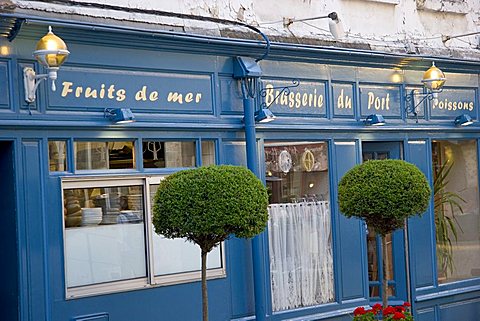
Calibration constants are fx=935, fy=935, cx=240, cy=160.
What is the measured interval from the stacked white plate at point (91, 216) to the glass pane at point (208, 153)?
4.87 ft

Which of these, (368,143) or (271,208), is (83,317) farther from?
(368,143)

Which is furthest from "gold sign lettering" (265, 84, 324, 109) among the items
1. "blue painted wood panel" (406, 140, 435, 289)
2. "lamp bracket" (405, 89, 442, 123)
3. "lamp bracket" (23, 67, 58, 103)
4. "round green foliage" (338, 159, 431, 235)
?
"lamp bracket" (23, 67, 58, 103)

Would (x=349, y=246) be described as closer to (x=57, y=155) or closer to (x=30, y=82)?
(x=57, y=155)

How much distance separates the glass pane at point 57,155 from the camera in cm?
881

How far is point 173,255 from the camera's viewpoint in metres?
9.84

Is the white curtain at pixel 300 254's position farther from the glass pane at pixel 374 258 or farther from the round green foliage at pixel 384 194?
the round green foliage at pixel 384 194

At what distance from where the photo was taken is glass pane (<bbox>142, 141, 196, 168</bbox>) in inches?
383

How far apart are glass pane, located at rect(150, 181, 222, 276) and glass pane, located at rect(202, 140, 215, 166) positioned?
30.8 inches

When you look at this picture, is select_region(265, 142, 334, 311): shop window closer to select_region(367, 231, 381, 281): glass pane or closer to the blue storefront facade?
Answer: the blue storefront facade

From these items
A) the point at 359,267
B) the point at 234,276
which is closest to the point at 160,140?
the point at 234,276

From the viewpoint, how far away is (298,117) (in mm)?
11391

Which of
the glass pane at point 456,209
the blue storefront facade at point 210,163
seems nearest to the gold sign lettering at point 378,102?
the blue storefront facade at point 210,163

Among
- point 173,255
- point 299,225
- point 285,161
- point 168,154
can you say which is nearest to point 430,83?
point 285,161

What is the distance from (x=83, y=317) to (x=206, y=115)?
267 cm
